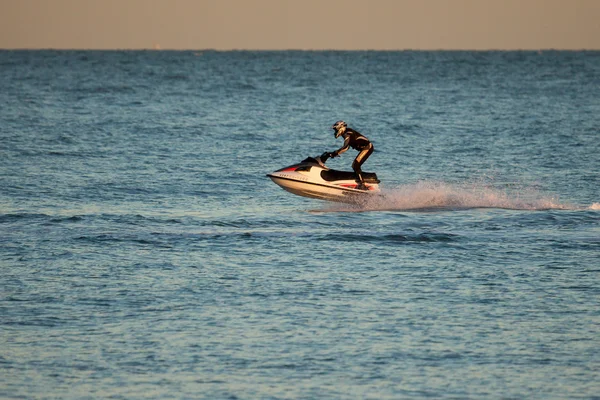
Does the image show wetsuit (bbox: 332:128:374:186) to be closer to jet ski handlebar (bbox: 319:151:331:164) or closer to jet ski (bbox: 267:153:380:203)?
jet ski (bbox: 267:153:380:203)

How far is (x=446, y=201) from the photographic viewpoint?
2319 cm

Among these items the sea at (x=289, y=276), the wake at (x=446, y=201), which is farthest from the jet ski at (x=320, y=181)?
the sea at (x=289, y=276)

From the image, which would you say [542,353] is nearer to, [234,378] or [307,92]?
[234,378]

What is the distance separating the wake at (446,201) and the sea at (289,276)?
10 cm

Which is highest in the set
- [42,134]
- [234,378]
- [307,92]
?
[307,92]

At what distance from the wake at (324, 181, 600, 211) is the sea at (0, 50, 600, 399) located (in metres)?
0.10

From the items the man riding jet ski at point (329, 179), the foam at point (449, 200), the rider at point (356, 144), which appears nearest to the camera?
the rider at point (356, 144)

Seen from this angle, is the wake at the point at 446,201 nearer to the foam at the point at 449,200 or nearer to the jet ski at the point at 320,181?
the foam at the point at 449,200

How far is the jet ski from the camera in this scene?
71.9 ft

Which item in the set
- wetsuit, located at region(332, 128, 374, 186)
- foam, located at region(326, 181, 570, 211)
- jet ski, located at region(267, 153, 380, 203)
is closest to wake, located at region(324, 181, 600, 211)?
foam, located at region(326, 181, 570, 211)

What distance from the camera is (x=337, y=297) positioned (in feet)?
45.0

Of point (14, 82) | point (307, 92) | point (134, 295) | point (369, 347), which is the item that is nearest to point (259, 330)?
point (369, 347)

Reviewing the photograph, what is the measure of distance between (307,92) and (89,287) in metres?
63.8

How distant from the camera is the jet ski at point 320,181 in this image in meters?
21.9
